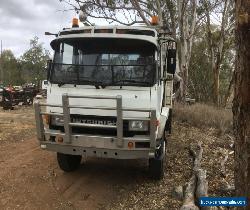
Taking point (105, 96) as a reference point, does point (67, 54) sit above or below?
above

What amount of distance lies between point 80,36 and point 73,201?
2781 millimetres

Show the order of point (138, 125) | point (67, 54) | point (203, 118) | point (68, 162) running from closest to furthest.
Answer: point (138, 125) → point (67, 54) → point (68, 162) → point (203, 118)

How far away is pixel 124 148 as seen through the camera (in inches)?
261

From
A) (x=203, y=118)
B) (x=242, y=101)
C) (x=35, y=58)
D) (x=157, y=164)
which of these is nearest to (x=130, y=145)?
(x=157, y=164)

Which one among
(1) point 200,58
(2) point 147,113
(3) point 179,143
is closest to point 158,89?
(2) point 147,113

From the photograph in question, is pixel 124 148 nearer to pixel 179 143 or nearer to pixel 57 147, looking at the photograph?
pixel 57 147

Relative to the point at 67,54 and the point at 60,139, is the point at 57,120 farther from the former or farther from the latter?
Answer: the point at 67,54

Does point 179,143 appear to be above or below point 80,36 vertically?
below

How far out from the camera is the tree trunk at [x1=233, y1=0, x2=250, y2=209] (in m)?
3.57

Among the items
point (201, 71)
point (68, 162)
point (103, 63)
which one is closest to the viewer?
point (103, 63)

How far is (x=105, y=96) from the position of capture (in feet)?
21.6

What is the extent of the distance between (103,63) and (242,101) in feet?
12.6

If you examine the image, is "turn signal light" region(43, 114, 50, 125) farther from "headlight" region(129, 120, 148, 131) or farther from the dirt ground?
"headlight" region(129, 120, 148, 131)

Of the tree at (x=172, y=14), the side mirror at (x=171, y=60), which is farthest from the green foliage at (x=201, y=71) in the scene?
the side mirror at (x=171, y=60)
